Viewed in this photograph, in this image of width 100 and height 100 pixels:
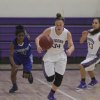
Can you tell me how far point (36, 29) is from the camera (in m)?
10.2

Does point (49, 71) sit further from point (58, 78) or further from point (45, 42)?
point (45, 42)

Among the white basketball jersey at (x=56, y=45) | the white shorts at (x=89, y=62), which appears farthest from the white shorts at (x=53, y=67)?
the white shorts at (x=89, y=62)

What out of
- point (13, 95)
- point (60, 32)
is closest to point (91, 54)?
point (60, 32)

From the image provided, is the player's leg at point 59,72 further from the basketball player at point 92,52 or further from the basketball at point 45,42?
the basketball player at point 92,52

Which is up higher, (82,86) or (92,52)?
(92,52)

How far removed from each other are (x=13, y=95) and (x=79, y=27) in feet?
14.5

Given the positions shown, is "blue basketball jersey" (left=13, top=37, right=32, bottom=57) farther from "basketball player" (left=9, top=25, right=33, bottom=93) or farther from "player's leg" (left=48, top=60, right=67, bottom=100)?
"player's leg" (left=48, top=60, right=67, bottom=100)

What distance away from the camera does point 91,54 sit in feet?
24.0
